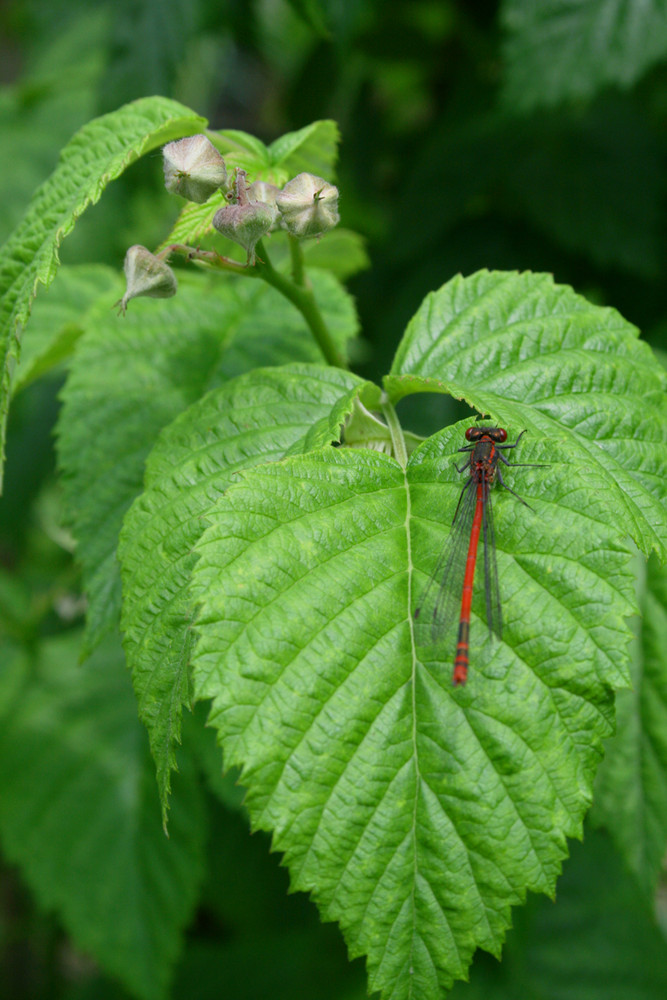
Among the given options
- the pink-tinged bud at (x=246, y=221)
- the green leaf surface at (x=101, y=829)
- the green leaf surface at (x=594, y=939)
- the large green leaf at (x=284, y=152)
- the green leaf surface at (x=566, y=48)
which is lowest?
the green leaf surface at (x=101, y=829)

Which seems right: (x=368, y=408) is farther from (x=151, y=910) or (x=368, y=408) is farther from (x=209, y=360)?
(x=151, y=910)

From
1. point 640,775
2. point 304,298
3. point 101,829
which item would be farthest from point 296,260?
point 101,829

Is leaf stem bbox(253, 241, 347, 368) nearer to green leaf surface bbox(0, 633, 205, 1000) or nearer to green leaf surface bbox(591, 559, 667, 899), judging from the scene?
green leaf surface bbox(591, 559, 667, 899)

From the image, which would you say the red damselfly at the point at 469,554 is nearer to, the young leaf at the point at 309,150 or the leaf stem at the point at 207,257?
the leaf stem at the point at 207,257

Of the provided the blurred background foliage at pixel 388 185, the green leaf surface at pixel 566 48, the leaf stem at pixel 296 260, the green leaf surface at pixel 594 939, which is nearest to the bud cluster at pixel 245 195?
the leaf stem at pixel 296 260

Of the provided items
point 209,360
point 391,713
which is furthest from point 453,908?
point 209,360

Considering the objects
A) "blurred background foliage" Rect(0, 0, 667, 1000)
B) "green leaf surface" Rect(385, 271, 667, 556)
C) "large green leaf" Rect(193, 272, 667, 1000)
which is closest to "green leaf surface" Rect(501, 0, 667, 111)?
A: "blurred background foliage" Rect(0, 0, 667, 1000)
